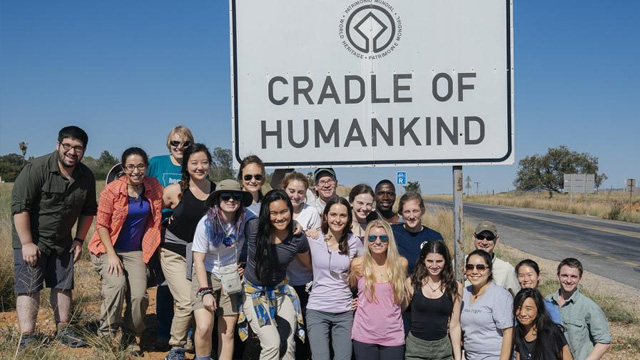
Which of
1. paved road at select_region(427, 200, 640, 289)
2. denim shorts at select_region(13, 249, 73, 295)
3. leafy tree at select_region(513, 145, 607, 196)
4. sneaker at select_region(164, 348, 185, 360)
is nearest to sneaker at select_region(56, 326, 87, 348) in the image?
denim shorts at select_region(13, 249, 73, 295)

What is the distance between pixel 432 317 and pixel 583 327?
3.37ft

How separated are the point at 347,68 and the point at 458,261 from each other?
1.74 metres

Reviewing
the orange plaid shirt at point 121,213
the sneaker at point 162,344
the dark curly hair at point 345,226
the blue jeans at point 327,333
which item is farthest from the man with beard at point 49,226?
the dark curly hair at point 345,226

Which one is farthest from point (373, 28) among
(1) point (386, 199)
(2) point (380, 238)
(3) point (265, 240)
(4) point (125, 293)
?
(4) point (125, 293)

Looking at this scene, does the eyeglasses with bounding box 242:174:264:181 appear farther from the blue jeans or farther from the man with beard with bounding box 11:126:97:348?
the man with beard with bounding box 11:126:97:348

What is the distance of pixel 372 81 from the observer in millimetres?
4285

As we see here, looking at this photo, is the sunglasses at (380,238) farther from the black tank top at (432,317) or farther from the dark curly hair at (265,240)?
the dark curly hair at (265,240)

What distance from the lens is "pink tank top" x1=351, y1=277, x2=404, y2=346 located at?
3830mm

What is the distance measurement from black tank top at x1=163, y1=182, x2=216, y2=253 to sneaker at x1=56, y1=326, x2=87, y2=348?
1087mm

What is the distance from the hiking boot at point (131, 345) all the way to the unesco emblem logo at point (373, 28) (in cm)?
291

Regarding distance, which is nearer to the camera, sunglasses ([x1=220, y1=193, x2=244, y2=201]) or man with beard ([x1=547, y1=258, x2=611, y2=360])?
man with beard ([x1=547, y1=258, x2=611, y2=360])

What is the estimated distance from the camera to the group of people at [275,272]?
3.78 m

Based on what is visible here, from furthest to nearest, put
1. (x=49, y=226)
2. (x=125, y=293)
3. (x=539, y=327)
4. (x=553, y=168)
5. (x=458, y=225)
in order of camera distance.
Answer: (x=553, y=168) < (x=125, y=293) < (x=49, y=226) < (x=458, y=225) < (x=539, y=327)

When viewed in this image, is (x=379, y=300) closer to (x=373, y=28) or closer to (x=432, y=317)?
(x=432, y=317)
